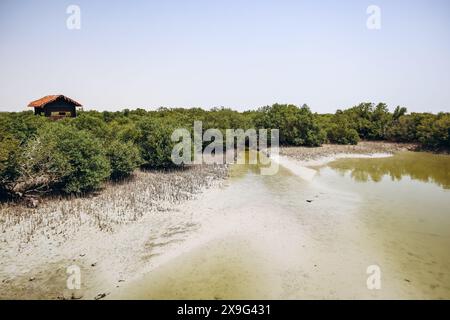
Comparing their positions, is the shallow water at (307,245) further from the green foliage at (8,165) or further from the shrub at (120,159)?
the green foliage at (8,165)

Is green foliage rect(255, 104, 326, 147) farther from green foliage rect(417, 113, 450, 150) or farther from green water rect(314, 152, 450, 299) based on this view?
green foliage rect(417, 113, 450, 150)

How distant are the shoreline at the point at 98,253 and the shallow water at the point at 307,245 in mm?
471

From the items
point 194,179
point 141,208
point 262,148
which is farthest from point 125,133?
point 262,148

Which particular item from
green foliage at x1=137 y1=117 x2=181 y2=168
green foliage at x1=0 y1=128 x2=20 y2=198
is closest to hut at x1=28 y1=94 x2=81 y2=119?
green foliage at x1=137 y1=117 x2=181 y2=168

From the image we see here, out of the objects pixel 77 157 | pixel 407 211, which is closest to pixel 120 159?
pixel 77 157

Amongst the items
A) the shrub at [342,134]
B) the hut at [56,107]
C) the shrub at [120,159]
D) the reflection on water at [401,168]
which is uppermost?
the hut at [56,107]

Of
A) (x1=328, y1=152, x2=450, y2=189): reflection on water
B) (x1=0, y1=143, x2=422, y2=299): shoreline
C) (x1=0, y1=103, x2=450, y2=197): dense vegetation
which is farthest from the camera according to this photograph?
(x1=328, y1=152, x2=450, y2=189): reflection on water

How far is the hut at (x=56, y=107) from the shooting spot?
132 ft

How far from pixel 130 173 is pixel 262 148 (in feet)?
101

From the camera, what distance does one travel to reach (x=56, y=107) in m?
41.1

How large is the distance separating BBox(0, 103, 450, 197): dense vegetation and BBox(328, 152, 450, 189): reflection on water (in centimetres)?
868

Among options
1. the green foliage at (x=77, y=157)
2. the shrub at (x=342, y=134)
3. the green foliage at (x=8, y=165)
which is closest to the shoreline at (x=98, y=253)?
the green foliage at (x=77, y=157)

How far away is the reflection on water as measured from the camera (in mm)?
30328

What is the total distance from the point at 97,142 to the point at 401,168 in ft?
110
